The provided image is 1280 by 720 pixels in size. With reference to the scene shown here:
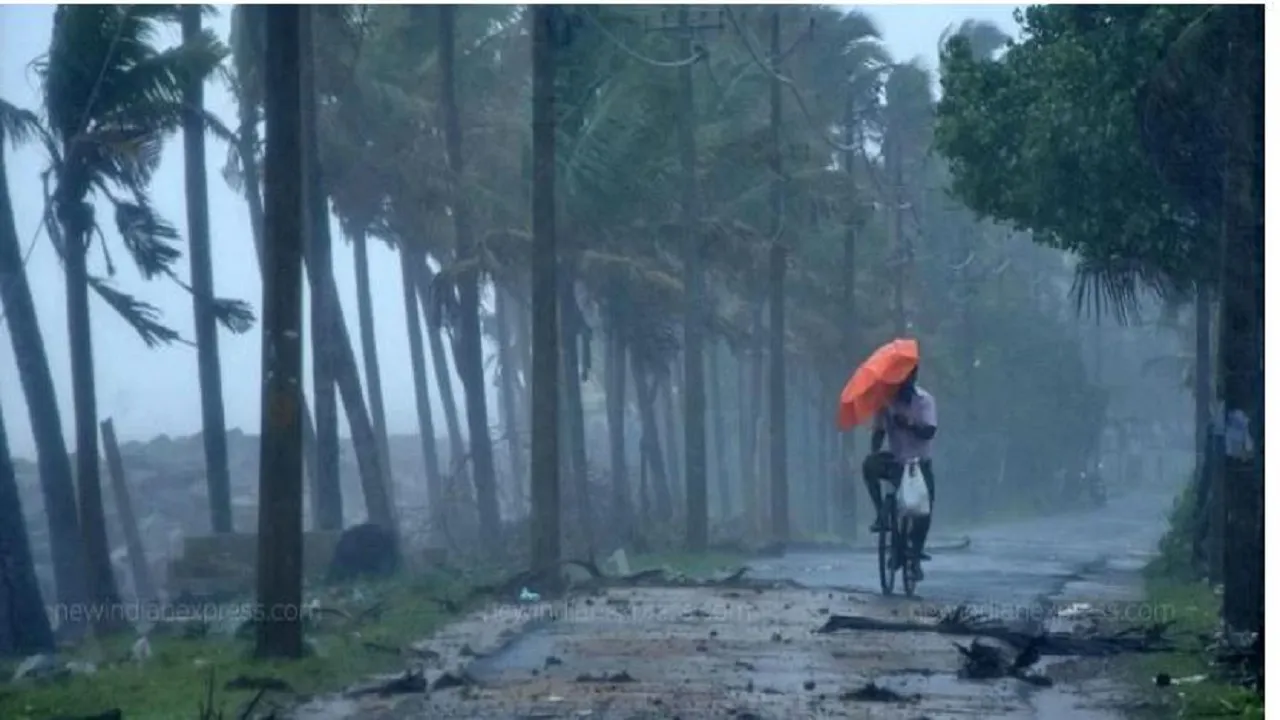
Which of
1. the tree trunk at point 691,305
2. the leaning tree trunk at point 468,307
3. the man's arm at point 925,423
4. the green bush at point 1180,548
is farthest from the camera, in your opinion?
the tree trunk at point 691,305

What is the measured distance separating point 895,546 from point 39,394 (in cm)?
1162

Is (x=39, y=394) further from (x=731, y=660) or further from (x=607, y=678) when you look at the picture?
(x=607, y=678)

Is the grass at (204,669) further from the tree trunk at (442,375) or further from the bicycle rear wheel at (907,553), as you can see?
the tree trunk at (442,375)

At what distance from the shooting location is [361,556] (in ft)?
87.7

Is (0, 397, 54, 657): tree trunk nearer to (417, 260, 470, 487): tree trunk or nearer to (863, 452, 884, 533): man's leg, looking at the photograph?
(863, 452, 884, 533): man's leg

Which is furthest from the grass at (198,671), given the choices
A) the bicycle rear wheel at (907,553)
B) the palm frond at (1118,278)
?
the palm frond at (1118,278)

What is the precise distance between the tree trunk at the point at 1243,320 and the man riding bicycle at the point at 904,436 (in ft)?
Result: 13.4

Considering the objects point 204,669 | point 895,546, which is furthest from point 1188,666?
point 204,669

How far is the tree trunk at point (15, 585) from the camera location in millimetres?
22439

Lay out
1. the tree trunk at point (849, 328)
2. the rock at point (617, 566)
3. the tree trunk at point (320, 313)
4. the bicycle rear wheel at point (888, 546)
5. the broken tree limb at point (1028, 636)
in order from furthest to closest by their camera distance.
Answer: the tree trunk at point (849, 328) < the tree trunk at point (320, 313) < the rock at point (617, 566) < the bicycle rear wheel at point (888, 546) < the broken tree limb at point (1028, 636)

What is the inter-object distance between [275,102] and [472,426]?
Answer: 919 inches

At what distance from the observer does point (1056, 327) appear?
80.4 meters

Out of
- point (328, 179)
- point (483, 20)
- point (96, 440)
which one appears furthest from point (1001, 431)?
point (96, 440)

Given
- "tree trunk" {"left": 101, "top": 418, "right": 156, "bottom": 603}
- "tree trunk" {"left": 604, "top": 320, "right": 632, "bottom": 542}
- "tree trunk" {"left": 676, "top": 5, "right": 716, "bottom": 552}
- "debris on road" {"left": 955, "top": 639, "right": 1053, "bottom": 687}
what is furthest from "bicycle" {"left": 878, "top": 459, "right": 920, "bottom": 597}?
"tree trunk" {"left": 101, "top": 418, "right": 156, "bottom": 603}
